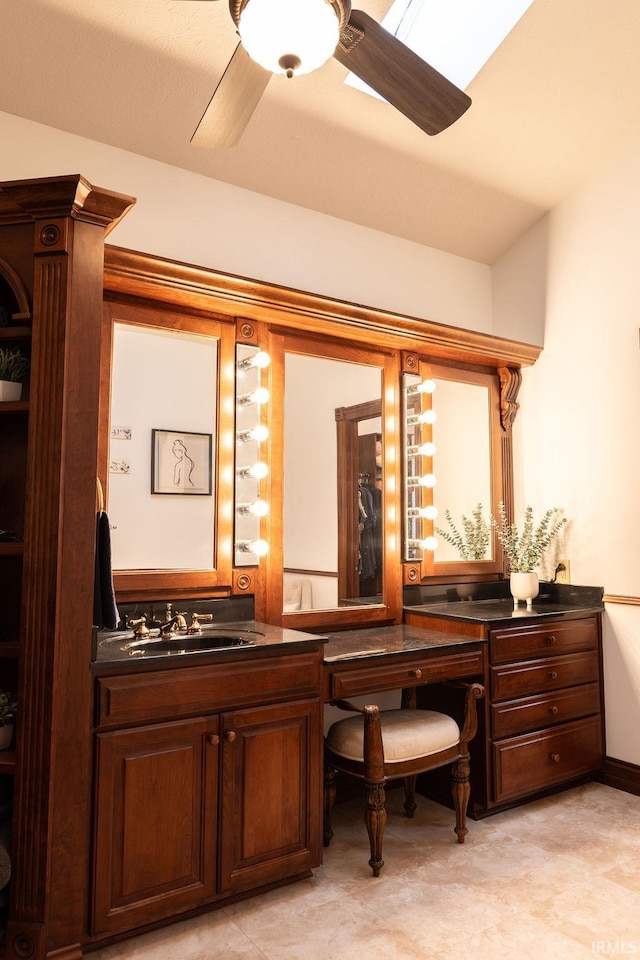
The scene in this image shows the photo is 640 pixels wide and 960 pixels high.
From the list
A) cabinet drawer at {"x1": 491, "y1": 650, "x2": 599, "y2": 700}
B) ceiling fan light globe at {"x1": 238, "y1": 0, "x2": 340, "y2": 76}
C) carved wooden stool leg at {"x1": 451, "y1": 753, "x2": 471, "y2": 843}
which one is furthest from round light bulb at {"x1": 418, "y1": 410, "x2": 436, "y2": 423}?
ceiling fan light globe at {"x1": 238, "y1": 0, "x2": 340, "y2": 76}

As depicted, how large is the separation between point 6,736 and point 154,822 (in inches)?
19.8

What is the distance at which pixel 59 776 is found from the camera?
1.83 m

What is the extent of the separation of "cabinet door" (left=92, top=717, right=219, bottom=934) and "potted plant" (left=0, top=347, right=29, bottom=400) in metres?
1.06

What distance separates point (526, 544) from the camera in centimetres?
341

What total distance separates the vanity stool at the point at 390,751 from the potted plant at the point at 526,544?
0.77 m

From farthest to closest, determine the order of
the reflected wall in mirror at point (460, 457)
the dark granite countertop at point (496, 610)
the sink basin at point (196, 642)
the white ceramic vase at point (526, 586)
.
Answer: the reflected wall in mirror at point (460, 457) → the white ceramic vase at point (526, 586) → the dark granite countertop at point (496, 610) → the sink basin at point (196, 642)

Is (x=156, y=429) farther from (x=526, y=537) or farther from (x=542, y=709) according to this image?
(x=542, y=709)

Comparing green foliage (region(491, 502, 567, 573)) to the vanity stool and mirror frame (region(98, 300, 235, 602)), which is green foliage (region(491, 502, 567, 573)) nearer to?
the vanity stool

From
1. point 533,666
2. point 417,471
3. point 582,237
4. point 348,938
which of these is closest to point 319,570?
point 417,471

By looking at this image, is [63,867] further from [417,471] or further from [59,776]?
[417,471]

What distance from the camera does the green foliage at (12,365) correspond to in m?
2.06

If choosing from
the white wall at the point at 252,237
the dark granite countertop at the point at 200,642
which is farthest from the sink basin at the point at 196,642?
the white wall at the point at 252,237

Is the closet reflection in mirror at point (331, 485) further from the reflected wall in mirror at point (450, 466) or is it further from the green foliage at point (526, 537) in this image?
the green foliage at point (526, 537)

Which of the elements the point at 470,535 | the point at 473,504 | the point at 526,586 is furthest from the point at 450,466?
the point at 526,586
